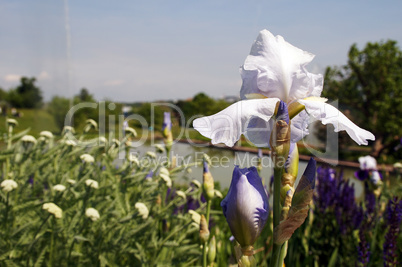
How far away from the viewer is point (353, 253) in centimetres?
201

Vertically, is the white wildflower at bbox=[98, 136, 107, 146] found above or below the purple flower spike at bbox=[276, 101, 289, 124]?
below

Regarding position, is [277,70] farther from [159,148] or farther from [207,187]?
[159,148]

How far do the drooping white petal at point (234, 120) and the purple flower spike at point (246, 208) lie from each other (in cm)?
10

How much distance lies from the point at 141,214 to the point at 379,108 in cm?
1434

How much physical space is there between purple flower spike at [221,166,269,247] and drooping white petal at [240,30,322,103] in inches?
7.6

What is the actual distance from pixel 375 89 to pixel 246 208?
15749 mm

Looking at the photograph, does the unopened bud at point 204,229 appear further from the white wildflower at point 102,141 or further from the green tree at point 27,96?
the green tree at point 27,96

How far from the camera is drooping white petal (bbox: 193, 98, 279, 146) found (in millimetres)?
624

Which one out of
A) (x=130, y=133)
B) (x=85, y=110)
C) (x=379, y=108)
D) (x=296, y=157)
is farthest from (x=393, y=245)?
(x=85, y=110)

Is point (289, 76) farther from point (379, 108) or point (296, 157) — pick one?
point (379, 108)

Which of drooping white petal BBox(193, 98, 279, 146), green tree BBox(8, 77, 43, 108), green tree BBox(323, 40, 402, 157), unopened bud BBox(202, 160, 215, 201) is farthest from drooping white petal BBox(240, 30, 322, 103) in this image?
green tree BBox(8, 77, 43, 108)

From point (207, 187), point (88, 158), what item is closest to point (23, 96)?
point (88, 158)

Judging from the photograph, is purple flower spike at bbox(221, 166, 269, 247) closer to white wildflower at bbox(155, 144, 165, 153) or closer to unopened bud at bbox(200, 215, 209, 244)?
unopened bud at bbox(200, 215, 209, 244)

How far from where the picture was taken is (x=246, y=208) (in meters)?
0.65
